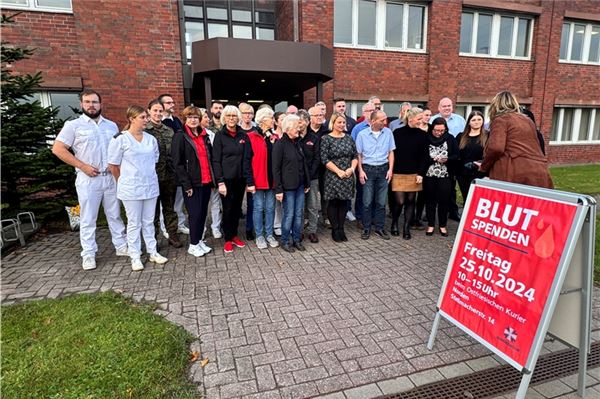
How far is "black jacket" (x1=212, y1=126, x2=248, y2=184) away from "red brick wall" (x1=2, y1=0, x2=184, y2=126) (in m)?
5.54

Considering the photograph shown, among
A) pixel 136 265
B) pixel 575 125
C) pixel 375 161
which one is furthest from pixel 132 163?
pixel 575 125

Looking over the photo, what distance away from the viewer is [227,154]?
186 inches

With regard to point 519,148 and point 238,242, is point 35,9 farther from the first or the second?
point 519,148

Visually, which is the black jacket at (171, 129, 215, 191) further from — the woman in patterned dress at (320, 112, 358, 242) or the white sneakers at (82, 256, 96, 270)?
the woman in patterned dress at (320, 112, 358, 242)

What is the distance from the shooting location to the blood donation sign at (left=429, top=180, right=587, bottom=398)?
80.0 inches

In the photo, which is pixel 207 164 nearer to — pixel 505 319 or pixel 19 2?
pixel 505 319

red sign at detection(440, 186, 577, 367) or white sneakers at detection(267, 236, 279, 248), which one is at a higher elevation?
red sign at detection(440, 186, 577, 367)

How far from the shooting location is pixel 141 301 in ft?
11.8

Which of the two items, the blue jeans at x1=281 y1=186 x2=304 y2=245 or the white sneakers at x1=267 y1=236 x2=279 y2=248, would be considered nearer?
the blue jeans at x1=281 y1=186 x2=304 y2=245

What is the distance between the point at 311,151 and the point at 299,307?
8.16 ft

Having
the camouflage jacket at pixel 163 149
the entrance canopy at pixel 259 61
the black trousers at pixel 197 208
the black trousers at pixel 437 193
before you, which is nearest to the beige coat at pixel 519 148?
the black trousers at pixel 437 193

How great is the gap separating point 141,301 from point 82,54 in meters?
7.77

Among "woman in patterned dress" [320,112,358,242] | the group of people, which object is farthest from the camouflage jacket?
"woman in patterned dress" [320,112,358,242]

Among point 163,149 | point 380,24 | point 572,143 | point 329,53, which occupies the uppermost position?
point 380,24
